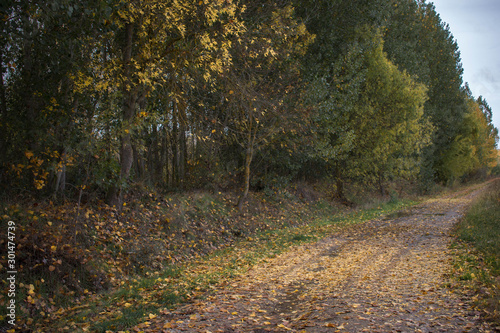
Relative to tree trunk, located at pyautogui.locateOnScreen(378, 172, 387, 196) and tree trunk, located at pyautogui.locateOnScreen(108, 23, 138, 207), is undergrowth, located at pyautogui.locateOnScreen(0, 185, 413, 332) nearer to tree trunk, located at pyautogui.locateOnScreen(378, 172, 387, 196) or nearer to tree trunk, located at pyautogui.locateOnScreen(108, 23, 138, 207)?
tree trunk, located at pyautogui.locateOnScreen(108, 23, 138, 207)

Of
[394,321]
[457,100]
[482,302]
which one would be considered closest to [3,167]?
[394,321]

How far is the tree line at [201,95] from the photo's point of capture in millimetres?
7891

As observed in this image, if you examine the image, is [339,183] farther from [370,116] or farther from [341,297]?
[341,297]

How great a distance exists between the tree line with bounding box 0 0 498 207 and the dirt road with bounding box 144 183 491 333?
458 centimetres

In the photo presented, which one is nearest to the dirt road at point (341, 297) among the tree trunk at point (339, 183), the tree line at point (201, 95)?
the tree line at point (201, 95)

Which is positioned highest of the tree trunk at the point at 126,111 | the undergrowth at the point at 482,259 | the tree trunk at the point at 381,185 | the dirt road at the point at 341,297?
the tree trunk at the point at 126,111

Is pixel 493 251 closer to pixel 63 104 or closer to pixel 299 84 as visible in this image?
pixel 63 104

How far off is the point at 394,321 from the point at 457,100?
41.3 m

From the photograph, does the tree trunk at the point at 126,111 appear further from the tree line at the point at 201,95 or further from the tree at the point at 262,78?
the tree at the point at 262,78

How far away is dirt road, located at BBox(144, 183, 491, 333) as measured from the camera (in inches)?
203

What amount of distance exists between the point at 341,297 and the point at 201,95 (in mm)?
9577

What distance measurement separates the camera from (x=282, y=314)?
5.76 metres

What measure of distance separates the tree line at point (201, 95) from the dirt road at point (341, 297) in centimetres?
458

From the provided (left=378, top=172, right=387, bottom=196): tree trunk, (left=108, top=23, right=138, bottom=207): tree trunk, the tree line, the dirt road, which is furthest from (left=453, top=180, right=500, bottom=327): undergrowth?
(left=378, top=172, right=387, bottom=196): tree trunk
